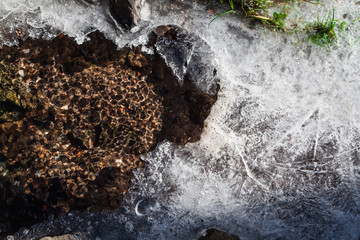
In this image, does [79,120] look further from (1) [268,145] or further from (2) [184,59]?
(1) [268,145]

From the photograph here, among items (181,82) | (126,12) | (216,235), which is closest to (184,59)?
(181,82)

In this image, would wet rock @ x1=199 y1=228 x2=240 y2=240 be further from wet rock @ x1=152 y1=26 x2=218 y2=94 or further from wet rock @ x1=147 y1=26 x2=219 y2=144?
wet rock @ x1=152 y1=26 x2=218 y2=94

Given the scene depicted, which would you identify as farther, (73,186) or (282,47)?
(282,47)

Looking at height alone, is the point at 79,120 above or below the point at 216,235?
above

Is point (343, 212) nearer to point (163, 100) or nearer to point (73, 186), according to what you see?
point (163, 100)

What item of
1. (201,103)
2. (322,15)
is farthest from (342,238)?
(322,15)

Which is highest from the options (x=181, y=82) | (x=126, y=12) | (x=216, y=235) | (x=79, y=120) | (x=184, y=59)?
(x=126, y=12)
